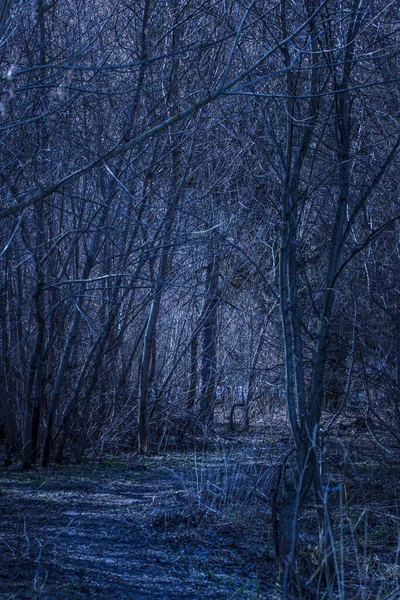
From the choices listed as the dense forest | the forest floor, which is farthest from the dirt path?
the dense forest

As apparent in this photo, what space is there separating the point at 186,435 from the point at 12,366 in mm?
2181

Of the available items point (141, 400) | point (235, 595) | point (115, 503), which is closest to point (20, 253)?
point (141, 400)

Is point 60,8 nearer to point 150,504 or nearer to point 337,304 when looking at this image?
point 337,304

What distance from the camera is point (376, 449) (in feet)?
21.7

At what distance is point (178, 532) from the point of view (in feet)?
18.6

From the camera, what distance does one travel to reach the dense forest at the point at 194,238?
18.9 feet

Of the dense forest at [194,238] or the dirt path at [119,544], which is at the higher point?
the dense forest at [194,238]

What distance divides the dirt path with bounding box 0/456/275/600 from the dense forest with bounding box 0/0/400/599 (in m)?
0.39

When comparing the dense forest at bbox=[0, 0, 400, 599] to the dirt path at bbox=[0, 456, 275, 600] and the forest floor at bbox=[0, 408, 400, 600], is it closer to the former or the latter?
the forest floor at bbox=[0, 408, 400, 600]

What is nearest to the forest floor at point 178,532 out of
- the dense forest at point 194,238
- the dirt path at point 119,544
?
the dirt path at point 119,544

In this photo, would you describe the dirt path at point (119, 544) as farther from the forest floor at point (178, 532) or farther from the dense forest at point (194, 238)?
the dense forest at point (194, 238)

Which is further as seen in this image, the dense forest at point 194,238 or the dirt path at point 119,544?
the dense forest at point 194,238

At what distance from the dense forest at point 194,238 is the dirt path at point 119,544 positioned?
39 cm

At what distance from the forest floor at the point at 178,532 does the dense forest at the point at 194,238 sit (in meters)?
0.15
